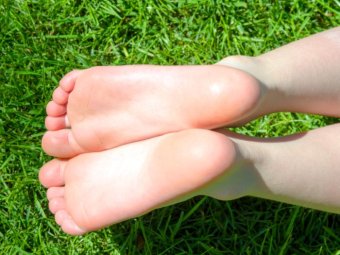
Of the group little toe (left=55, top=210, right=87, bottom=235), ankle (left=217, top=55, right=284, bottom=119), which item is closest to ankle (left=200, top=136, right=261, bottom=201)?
ankle (left=217, top=55, right=284, bottom=119)

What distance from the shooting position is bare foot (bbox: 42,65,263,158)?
1438 millimetres

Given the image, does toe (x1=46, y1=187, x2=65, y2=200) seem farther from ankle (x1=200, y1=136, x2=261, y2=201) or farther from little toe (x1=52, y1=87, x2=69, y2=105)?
ankle (x1=200, y1=136, x2=261, y2=201)

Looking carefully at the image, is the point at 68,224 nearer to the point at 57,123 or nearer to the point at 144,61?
the point at 57,123

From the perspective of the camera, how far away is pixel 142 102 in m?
1.56

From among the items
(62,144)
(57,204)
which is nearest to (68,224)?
(57,204)

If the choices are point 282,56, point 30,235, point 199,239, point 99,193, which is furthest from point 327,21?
point 30,235

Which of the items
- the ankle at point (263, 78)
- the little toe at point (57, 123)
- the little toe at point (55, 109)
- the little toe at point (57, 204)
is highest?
the ankle at point (263, 78)

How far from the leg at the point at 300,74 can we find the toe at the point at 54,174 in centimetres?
55

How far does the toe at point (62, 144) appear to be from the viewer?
1740mm

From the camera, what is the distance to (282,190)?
1514mm

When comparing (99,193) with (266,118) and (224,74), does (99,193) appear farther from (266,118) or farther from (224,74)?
(266,118)

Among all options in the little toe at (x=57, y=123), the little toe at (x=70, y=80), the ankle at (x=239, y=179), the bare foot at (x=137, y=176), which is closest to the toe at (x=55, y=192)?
the bare foot at (x=137, y=176)

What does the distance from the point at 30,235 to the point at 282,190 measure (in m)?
0.82

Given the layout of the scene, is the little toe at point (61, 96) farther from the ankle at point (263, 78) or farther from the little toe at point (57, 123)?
the ankle at point (263, 78)
